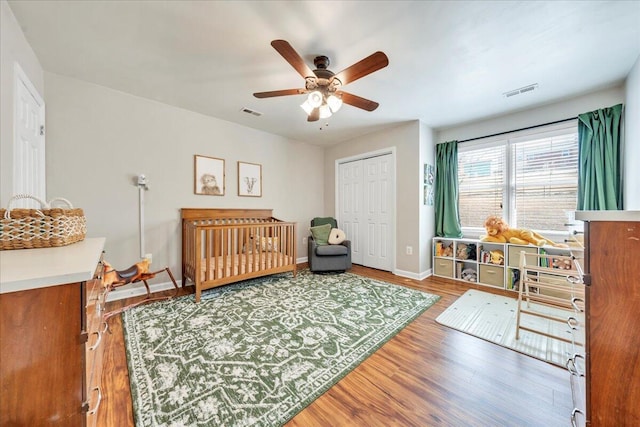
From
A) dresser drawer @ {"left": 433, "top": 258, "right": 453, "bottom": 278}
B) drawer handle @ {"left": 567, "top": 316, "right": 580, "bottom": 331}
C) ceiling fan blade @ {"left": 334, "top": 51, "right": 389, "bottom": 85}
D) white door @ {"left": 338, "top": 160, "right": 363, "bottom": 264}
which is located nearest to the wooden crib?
white door @ {"left": 338, "top": 160, "right": 363, "bottom": 264}

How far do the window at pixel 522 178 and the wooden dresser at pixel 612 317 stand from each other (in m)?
2.76

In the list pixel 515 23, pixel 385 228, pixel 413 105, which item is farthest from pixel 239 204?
pixel 515 23

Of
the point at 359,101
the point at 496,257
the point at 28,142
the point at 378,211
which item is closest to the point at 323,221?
the point at 378,211

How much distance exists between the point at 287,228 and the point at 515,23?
315 centimetres

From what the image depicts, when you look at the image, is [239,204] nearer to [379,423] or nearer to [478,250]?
[379,423]

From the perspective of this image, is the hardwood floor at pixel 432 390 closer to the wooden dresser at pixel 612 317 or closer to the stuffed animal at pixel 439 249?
the wooden dresser at pixel 612 317

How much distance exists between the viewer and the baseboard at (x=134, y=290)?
2703 millimetres

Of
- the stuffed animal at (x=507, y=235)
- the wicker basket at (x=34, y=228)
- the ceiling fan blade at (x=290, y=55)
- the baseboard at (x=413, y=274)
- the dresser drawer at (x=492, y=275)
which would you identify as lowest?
the baseboard at (x=413, y=274)

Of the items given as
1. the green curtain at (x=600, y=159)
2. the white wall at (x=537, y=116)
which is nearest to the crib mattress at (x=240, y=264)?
the white wall at (x=537, y=116)

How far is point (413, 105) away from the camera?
10.0 ft

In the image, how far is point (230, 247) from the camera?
303 cm

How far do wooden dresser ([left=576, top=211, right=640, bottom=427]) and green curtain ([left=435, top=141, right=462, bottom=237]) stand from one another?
3.00 m

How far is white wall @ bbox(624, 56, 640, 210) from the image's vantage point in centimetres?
213

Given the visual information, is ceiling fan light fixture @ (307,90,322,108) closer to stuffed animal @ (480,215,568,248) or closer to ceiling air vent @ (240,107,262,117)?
ceiling air vent @ (240,107,262,117)
